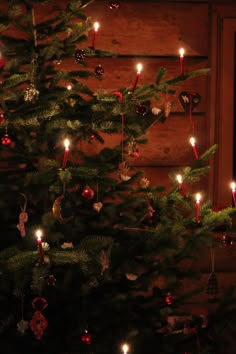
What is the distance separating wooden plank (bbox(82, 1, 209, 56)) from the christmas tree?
71 cm

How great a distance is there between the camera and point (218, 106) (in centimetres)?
306

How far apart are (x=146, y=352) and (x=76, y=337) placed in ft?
1.12

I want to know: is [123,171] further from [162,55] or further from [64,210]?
[162,55]

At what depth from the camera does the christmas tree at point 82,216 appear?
2.03 meters

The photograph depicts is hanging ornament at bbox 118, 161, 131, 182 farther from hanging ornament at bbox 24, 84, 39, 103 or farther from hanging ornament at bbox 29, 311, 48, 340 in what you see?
hanging ornament at bbox 29, 311, 48, 340

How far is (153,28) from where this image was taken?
2.98 metres

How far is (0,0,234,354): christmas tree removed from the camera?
2.03 metres

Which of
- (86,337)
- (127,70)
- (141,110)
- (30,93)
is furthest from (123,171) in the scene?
(127,70)

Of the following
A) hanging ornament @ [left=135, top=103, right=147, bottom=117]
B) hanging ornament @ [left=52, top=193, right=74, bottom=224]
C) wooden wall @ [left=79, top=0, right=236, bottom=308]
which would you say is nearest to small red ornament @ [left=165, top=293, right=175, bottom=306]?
hanging ornament @ [left=52, top=193, right=74, bottom=224]

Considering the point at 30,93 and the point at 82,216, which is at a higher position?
the point at 30,93

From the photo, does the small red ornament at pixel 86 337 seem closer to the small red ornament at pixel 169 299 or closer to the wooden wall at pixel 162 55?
the small red ornament at pixel 169 299

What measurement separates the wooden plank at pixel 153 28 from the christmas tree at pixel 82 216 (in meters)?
0.71

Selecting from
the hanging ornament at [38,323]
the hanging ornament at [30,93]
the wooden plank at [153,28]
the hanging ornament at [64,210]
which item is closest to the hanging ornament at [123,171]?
the hanging ornament at [64,210]

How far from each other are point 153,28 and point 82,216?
3.99ft
